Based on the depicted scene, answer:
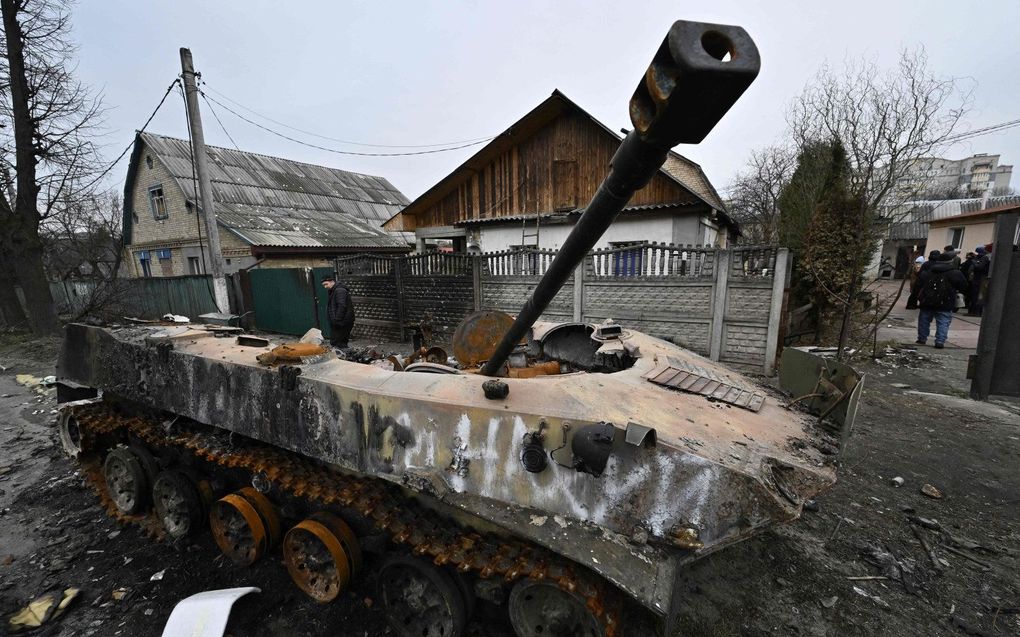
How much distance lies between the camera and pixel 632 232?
433 inches

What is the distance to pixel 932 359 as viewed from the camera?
25.8 ft

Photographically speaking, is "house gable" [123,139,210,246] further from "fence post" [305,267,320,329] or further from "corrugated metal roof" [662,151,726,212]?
"corrugated metal roof" [662,151,726,212]

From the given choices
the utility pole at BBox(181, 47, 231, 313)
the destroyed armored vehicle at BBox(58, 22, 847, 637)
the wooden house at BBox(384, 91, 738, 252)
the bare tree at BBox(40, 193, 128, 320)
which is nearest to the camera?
the destroyed armored vehicle at BBox(58, 22, 847, 637)

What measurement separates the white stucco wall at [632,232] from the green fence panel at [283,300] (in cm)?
535

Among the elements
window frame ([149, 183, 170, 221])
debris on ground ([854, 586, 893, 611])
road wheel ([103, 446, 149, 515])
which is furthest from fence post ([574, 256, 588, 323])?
window frame ([149, 183, 170, 221])

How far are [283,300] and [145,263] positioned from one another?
13.0m

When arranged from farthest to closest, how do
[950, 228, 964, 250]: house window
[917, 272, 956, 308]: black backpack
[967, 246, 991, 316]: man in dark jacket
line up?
[950, 228, 964, 250]: house window, [967, 246, 991, 316]: man in dark jacket, [917, 272, 956, 308]: black backpack

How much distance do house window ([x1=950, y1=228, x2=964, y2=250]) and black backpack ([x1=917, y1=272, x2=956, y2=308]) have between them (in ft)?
48.1

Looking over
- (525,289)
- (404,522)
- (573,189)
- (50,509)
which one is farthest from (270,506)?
(573,189)

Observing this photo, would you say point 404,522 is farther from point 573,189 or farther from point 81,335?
point 573,189

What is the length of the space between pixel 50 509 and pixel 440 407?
173 inches

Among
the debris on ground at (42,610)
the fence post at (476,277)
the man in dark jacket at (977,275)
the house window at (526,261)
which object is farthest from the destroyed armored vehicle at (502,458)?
the man in dark jacket at (977,275)

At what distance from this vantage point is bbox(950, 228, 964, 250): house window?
59.7 ft

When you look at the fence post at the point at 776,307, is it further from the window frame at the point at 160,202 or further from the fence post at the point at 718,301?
the window frame at the point at 160,202
